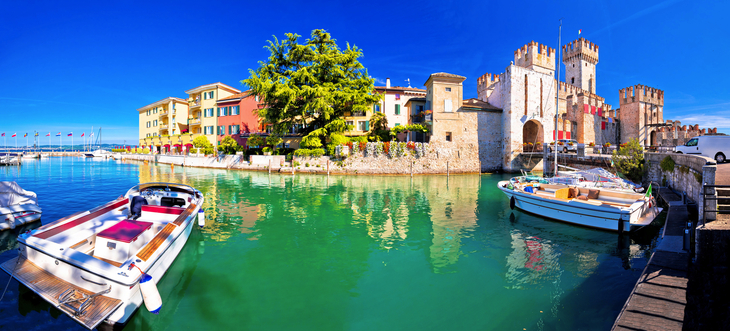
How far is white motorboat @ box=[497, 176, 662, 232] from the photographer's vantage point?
11539 mm

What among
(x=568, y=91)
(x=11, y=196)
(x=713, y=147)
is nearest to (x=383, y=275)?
(x=11, y=196)

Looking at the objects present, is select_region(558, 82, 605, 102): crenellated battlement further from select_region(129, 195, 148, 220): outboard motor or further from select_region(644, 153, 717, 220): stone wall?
select_region(129, 195, 148, 220): outboard motor

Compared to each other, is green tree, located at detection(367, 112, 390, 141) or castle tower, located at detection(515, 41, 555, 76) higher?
castle tower, located at detection(515, 41, 555, 76)

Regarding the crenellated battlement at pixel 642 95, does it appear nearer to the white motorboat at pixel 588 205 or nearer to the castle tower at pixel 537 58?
the castle tower at pixel 537 58

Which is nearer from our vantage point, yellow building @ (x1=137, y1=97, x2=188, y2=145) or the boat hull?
the boat hull

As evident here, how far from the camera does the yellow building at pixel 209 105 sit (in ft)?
157

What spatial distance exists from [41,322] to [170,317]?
2187 millimetres

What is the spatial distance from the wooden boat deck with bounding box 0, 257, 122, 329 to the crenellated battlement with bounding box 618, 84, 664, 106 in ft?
213

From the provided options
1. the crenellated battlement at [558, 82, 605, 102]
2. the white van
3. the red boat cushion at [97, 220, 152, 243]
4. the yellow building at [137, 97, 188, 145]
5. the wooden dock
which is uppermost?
the crenellated battlement at [558, 82, 605, 102]

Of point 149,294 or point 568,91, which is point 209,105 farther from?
point 568,91

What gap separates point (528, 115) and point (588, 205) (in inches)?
1202

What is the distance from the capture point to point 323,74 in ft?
120

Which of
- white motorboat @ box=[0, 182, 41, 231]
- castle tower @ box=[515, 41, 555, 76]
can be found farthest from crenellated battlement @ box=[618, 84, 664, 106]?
white motorboat @ box=[0, 182, 41, 231]

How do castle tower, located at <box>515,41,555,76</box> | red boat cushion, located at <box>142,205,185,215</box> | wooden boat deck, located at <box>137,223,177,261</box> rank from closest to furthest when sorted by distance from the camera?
wooden boat deck, located at <box>137,223,177,261</box> < red boat cushion, located at <box>142,205,185,215</box> < castle tower, located at <box>515,41,555,76</box>
